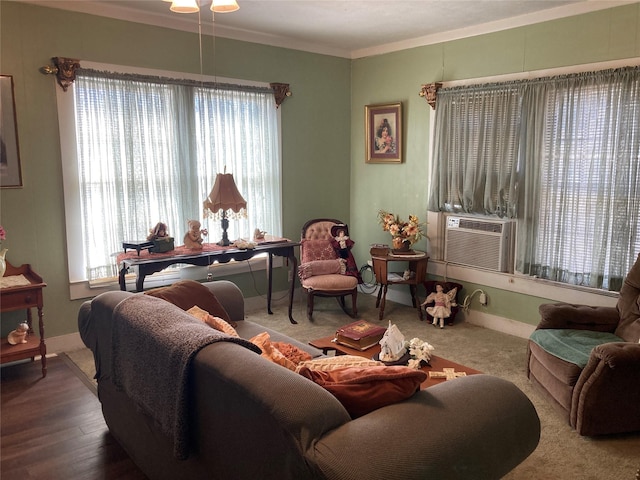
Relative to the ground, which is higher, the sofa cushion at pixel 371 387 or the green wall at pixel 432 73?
the green wall at pixel 432 73

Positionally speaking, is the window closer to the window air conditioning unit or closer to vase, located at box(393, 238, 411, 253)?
the window air conditioning unit

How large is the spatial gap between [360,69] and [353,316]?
2.68 metres

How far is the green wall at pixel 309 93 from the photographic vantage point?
3.88 meters

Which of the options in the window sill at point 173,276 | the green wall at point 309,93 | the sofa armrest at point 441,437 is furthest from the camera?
the window sill at point 173,276

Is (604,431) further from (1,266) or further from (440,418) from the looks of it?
(1,266)

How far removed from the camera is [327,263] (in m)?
5.08

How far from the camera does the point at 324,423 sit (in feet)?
5.07

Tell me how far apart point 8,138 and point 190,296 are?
77.3 inches

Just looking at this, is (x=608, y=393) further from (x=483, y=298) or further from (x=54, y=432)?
(x=54, y=432)

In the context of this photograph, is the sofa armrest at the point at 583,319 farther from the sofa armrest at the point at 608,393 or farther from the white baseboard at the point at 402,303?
the white baseboard at the point at 402,303

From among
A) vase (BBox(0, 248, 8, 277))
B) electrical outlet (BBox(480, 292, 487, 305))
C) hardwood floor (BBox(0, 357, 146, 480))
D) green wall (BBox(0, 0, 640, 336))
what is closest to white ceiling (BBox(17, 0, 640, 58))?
green wall (BBox(0, 0, 640, 336))

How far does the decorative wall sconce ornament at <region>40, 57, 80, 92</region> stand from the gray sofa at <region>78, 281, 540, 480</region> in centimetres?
265

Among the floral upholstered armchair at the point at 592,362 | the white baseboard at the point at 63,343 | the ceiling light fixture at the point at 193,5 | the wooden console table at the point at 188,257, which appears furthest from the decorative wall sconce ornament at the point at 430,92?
the white baseboard at the point at 63,343

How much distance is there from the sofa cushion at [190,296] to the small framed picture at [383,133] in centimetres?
291
